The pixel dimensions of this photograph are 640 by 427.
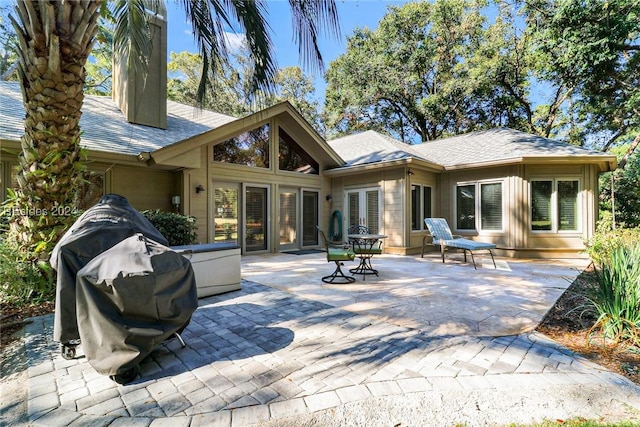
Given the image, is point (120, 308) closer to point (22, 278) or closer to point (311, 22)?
point (22, 278)

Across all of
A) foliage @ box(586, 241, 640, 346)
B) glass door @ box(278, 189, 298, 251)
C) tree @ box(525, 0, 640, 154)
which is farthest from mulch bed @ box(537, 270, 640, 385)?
tree @ box(525, 0, 640, 154)

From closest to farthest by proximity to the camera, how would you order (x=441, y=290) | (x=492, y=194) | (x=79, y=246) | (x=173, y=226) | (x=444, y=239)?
(x=79, y=246)
(x=441, y=290)
(x=173, y=226)
(x=444, y=239)
(x=492, y=194)

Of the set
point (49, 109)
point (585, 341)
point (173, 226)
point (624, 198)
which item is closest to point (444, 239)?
point (585, 341)

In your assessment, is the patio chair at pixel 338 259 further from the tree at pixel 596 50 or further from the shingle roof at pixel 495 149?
the tree at pixel 596 50

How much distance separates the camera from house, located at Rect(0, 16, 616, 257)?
25.7ft

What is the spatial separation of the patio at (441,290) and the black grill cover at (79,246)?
2.59m

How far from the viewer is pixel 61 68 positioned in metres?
3.83

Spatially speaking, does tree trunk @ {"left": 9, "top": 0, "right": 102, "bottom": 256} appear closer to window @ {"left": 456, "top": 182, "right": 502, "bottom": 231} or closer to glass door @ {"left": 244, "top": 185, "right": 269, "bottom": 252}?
glass door @ {"left": 244, "top": 185, "right": 269, "bottom": 252}

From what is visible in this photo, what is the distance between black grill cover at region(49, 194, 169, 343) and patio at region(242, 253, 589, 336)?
259 centimetres

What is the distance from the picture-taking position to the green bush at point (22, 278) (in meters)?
3.74

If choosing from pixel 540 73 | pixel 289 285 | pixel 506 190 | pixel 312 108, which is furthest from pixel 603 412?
pixel 312 108

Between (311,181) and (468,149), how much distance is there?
5.42 metres

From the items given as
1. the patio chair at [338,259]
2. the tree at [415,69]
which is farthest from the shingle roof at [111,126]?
the tree at [415,69]

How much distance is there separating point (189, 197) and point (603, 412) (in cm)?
803
